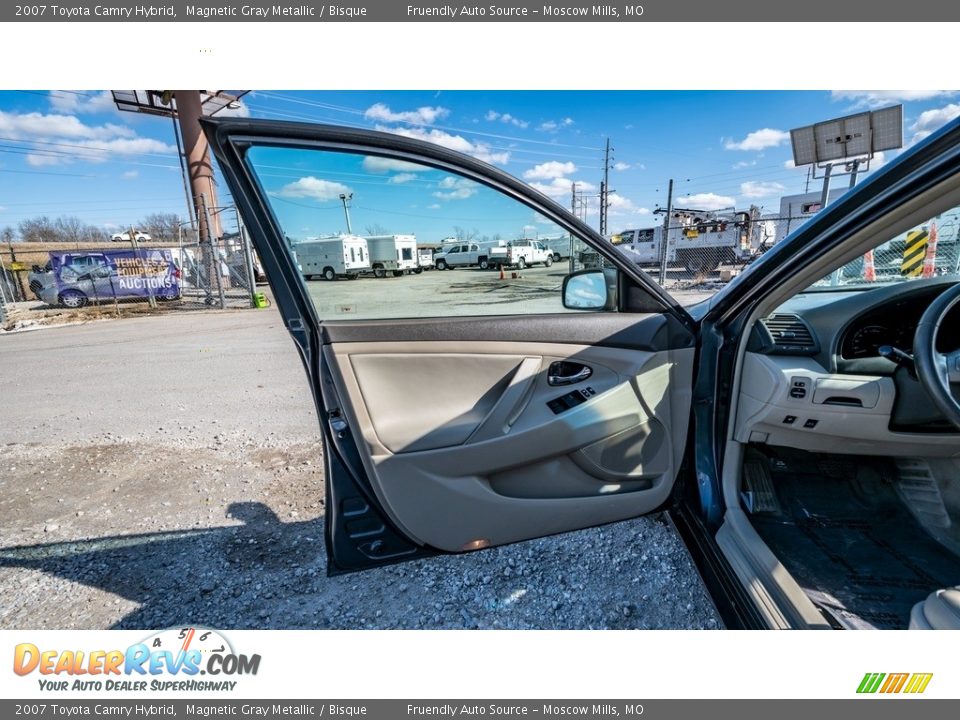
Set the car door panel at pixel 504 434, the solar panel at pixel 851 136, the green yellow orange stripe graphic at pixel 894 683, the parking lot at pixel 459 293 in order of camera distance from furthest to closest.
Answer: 1. the solar panel at pixel 851 136
2. the parking lot at pixel 459 293
3. the car door panel at pixel 504 434
4. the green yellow orange stripe graphic at pixel 894 683

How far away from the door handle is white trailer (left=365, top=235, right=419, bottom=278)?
2.46ft

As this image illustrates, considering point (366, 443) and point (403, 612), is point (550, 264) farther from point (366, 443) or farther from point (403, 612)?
point (403, 612)

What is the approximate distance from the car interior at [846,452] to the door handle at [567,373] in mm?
657

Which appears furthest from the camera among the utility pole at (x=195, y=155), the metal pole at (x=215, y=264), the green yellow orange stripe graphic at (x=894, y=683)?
the utility pole at (x=195, y=155)

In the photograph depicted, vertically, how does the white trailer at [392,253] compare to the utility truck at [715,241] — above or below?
below

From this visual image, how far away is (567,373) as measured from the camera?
1849 millimetres

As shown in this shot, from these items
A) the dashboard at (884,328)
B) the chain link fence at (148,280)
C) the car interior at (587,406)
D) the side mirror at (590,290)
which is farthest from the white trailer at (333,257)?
the chain link fence at (148,280)

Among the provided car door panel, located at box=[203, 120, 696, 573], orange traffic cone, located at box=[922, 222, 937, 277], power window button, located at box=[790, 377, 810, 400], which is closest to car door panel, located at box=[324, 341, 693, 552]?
car door panel, located at box=[203, 120, 696, 573]

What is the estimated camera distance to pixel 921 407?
1836mm

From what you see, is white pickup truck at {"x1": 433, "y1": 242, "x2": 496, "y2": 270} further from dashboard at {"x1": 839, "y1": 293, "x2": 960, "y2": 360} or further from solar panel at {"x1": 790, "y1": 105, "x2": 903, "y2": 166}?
solar panel at {"x1": 790, "y1": 105, "x2": 903, "y2": 166}

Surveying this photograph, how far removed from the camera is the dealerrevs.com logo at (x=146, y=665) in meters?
1.61

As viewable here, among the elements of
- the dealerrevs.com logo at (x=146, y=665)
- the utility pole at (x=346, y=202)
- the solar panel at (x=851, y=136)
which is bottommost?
the dealerrevs.com logo at (x=146, y=665)

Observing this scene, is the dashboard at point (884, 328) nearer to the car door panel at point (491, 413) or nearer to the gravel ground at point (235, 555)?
the car door panel at point (491, 413)

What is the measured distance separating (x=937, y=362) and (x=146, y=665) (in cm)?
322
